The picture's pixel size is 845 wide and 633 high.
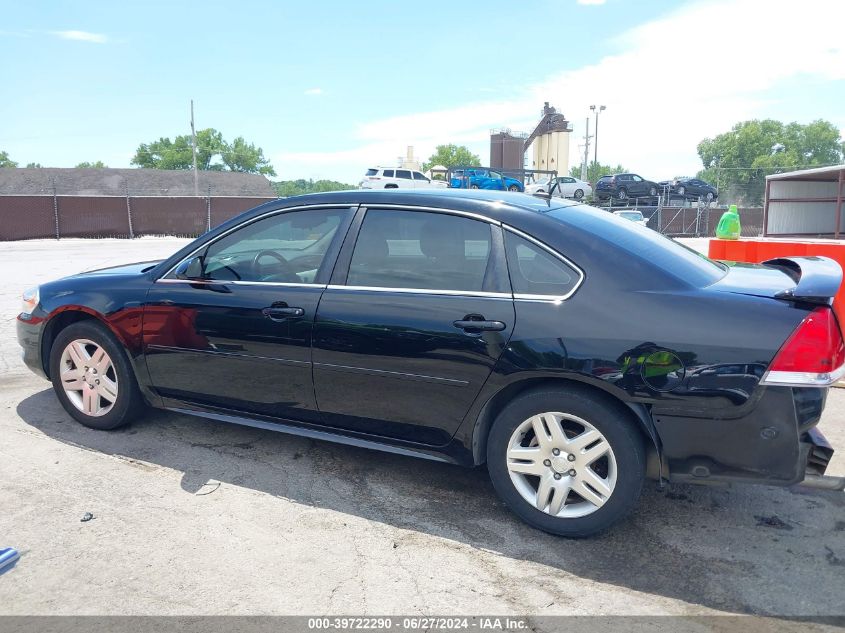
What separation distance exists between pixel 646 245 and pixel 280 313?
1.98 meters

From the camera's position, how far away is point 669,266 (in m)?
3.26

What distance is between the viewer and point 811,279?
10.2 feet

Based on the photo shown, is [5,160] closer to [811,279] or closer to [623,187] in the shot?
[623,187]

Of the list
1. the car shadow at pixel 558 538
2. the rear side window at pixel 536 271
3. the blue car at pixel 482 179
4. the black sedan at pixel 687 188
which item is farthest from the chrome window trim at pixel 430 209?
the black sedan at pixel 687 188

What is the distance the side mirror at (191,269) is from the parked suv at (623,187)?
120 ft

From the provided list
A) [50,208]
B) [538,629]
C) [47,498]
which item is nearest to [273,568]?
[538,629]

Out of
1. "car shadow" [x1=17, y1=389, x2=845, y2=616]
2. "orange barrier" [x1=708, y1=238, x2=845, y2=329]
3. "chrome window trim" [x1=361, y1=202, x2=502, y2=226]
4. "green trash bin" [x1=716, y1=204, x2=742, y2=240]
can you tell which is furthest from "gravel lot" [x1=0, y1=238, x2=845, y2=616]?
"green trash bin" [x1=716, y1=204, x2=742, y2=240]

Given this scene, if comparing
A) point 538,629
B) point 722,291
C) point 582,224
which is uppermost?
point 582,224

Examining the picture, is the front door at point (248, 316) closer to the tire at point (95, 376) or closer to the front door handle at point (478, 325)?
the tire at point (95, 376)

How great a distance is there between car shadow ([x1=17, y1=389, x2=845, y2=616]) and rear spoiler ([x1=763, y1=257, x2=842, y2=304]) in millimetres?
1200

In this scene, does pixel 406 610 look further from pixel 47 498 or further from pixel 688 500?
pixel 47 498

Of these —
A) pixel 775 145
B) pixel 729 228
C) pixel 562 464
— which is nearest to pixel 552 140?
pixel 775 145

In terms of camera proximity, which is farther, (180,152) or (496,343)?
(180,152)

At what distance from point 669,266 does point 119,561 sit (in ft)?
9.40
